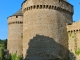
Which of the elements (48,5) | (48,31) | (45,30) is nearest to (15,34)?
(45,30)

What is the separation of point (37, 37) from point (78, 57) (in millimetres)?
6673

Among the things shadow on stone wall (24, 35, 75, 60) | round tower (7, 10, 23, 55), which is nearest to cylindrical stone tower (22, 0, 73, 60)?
shadow on stone wall (24, 35, 75, 60)

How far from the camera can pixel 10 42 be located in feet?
132

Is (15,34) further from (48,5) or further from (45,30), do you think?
(48,5)

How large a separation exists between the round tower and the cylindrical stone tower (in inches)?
281

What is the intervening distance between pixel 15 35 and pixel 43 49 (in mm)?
11152

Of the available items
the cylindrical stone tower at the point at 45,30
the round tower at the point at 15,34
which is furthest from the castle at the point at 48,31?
the round tower at the point at 15,34

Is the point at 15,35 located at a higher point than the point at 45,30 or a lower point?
lower

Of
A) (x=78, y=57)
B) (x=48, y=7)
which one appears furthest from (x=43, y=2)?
(x=78, y=57)

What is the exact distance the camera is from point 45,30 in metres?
30.6

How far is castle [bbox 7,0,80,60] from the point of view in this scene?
3022cm

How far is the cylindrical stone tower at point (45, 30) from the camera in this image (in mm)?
30172

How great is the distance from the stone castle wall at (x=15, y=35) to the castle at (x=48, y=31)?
7025 mm

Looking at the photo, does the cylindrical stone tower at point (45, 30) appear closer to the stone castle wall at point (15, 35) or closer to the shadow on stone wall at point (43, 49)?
the shadow on stone wall at point (43, 49)
